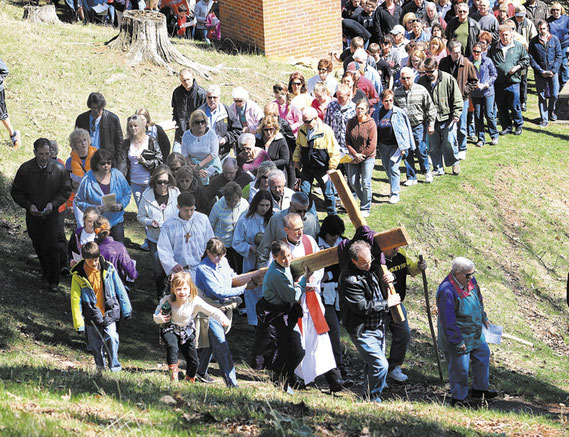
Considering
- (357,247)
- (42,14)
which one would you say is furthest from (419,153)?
(42,14)

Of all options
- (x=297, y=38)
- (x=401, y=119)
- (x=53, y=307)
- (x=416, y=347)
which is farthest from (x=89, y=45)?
(x=416, y=347)

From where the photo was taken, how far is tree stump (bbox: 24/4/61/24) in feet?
66.9

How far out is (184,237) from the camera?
9547 mm

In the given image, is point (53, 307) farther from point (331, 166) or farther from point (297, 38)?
point (297, 38)

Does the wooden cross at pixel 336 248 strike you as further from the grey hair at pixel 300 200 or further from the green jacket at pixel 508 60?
the green jacket at pixel 508 60

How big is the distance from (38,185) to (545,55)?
12.6m

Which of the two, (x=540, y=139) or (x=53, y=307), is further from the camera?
(x=540, y=139)

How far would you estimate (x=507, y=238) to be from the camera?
49.1 feet

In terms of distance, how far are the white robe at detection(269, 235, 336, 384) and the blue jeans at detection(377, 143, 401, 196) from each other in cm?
553

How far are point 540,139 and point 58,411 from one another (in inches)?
572

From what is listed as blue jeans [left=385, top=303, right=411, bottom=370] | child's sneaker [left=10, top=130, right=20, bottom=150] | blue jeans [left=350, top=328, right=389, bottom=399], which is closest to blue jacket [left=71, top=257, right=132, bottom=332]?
blue jeans [left=350, top=328, right=389, bottom=399]

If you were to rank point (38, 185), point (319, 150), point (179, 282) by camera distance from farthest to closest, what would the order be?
point (319, 150), point (38, 185), point (179, 282)

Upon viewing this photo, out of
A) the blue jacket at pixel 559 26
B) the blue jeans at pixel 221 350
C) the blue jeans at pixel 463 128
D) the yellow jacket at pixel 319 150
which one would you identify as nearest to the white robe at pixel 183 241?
the blue jeans at pixel 221 350

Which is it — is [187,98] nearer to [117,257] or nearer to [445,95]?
[445,95]
